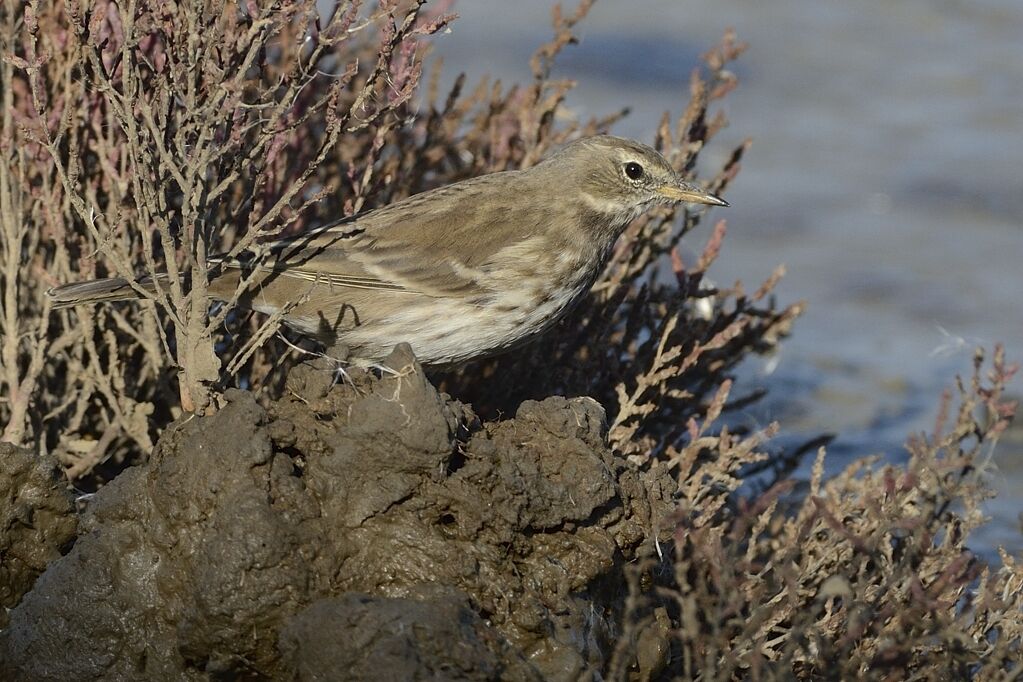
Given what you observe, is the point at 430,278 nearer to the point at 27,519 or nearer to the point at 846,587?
the point at 27,519

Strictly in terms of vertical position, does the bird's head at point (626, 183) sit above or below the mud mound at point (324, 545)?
above

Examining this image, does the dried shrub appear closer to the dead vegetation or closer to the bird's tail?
the dead vegetation

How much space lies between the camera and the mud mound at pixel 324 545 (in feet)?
13.5

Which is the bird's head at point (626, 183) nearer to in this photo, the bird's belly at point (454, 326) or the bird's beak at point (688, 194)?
the bird's beak at point (688, 194)

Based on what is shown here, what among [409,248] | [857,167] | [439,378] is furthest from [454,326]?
[857,167]

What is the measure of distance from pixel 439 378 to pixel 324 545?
7.78 feet

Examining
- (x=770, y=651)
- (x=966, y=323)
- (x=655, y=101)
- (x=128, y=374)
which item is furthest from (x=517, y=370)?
(x=655, y=101)

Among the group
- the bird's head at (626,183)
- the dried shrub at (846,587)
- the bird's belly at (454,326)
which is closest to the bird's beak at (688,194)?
the bird's head at (626,183)

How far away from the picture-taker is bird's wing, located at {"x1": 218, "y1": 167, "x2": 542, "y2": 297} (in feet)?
18.6

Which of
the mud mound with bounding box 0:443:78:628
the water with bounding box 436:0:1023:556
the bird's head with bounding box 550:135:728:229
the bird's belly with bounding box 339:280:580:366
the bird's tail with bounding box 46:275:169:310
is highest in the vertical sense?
the bird's head with bounding box 550:135:728:229

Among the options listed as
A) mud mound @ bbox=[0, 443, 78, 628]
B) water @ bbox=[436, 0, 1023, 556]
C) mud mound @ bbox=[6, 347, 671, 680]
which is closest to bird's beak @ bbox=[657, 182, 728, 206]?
mud mound @ bbox=[6, 347, 671, 680]

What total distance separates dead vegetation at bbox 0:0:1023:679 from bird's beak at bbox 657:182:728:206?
10.7 inches

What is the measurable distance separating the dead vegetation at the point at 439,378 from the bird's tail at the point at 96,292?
13 centimetres

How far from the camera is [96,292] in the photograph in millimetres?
5160
